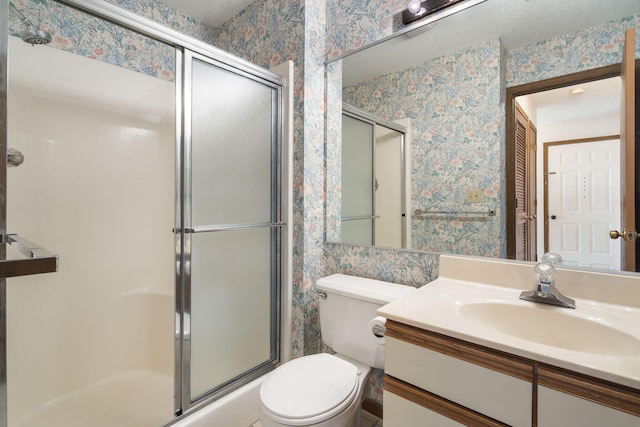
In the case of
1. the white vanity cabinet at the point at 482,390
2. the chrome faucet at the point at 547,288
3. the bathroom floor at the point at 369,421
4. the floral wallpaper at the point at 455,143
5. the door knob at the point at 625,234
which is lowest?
the bathroom floor at the point at 369,421

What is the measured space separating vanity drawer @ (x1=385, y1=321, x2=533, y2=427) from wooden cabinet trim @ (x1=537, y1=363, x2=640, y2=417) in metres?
0.03

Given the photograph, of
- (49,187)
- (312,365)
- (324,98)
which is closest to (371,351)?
(312,365)

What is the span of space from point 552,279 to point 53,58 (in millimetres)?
2517

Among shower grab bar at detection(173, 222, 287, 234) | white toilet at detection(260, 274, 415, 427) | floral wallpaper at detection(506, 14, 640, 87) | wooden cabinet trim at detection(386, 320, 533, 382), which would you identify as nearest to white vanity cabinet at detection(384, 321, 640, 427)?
wooden cabinet trim at detection(386, 320, 533, 382)

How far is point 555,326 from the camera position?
3.03 ft

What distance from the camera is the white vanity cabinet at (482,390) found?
1.99ft

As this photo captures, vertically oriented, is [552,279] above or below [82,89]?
below

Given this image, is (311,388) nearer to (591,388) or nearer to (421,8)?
(591,388)

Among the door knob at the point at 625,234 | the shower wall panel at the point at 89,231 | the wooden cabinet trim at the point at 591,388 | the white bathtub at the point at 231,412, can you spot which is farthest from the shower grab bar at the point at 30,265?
the door knob at the point at 625,234

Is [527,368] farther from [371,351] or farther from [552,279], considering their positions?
[371,351]

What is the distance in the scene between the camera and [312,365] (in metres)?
1.33

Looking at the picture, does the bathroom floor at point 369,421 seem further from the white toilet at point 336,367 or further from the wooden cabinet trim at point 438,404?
the wooden cabinet trim at point 438,404

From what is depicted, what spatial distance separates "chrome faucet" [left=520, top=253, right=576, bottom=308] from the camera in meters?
0.95

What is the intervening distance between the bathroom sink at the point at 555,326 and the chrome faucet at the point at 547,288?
2 cm
